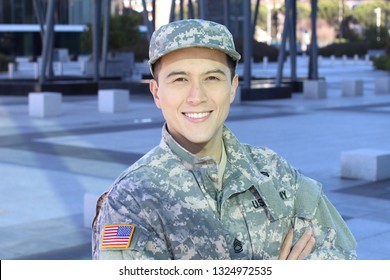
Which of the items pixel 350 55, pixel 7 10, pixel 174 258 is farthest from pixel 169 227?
pixel 350 55

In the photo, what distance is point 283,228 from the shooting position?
8.54 feet

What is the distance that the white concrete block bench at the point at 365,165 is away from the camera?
12.2 meters

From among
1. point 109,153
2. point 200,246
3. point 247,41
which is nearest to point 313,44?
point 247,41

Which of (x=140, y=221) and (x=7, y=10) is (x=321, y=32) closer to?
(x=7, y=10)

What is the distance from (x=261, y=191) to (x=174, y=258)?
13.3 inches

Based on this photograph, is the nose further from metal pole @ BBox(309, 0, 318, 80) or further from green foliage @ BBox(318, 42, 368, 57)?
green foliage @ BBox(318, 42, 368, 57)

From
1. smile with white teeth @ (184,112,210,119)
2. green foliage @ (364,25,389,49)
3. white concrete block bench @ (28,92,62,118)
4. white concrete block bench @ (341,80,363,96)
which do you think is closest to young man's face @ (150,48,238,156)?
smile with white teeth @ (184,112,210,119)

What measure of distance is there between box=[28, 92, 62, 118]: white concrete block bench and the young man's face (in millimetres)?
18672

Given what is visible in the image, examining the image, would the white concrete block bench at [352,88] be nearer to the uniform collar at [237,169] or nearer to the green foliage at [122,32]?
the green foliage at [122,32]

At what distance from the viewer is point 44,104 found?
20969mm

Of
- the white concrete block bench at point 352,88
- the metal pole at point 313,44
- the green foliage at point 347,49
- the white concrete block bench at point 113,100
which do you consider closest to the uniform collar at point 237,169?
the white concrete block bench at point 113,100

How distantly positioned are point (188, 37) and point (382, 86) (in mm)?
28885

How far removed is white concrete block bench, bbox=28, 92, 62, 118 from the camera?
21.0 metres

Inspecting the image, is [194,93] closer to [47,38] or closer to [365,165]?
[365,165]
